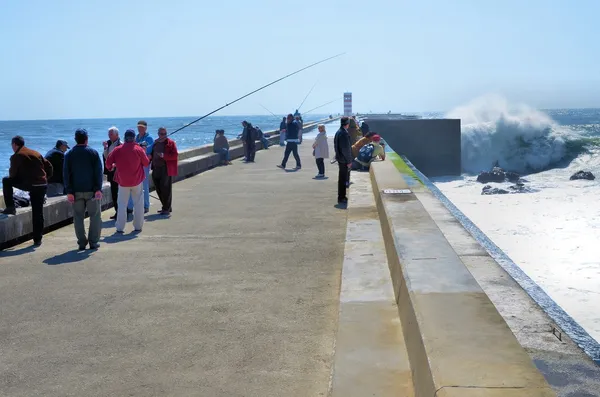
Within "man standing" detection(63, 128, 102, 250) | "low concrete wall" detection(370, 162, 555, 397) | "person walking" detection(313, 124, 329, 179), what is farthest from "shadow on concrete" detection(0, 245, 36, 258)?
"person walking" detection(313, 124, 329, 179)

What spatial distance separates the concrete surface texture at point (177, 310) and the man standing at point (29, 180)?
352 mm

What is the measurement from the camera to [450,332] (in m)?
3.67

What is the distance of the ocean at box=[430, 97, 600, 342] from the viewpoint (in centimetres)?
1464

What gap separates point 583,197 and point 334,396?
97.3ft

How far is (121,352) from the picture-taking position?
4.98m

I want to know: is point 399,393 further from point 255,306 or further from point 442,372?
point 255,306

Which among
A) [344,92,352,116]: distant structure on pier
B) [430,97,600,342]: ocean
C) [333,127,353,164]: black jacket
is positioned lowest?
[430,97,600,342]: ocean

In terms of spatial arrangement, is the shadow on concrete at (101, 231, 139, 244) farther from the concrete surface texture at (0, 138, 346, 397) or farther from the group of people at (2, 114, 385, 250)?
the group of people at (2, 114, 385, 250)

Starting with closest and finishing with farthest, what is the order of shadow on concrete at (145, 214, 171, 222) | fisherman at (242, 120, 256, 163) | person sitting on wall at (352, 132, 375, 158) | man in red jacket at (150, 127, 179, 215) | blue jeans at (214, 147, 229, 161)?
shadow on concrete at (145, 214, 171, 222) → man in red jacket at (150, 127, 179, 215) → person sitting on wall at (352, 132, 375, 158) → blue jeans at (214, 147, 229, 161) → fisherman at (242, 120, 256, 163)

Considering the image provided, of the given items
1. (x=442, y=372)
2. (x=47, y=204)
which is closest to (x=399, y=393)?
(x=442, y=372)

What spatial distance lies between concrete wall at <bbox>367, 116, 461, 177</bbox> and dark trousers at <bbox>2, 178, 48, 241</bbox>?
2499 cm

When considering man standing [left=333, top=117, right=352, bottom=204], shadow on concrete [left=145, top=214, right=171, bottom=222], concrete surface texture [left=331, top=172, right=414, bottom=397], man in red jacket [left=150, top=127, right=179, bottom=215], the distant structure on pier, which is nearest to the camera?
concrete surface texture [left=331, top=172, right=414, bottom=397]

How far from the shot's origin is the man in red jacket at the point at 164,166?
1174 cm

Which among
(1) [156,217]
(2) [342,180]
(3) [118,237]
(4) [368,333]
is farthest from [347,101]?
(4) [368,333]
